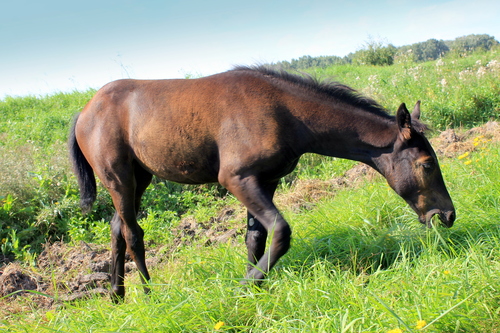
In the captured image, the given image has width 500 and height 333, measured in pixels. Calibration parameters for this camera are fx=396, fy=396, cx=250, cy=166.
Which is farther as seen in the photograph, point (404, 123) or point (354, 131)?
point (354, 131)

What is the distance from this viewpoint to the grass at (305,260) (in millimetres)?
2406

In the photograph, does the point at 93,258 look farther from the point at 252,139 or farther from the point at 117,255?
the point at 252,139

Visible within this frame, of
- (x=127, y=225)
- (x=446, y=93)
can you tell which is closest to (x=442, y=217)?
(x=127, y=225)

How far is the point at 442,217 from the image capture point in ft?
10.8

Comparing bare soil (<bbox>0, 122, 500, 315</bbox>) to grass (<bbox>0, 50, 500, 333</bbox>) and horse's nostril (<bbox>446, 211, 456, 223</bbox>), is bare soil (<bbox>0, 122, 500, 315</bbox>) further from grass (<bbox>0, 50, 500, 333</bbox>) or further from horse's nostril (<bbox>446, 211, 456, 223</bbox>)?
horse's nostril (<bbox>446, 211, 456, 223</bbox>)

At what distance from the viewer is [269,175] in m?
→ 3.27

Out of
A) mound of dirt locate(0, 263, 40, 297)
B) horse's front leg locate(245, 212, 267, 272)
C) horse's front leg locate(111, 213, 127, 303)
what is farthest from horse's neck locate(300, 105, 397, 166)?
mound of dirt locate(0, 263, 40, 297)

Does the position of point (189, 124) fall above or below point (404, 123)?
above

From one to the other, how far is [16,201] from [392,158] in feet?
17.2

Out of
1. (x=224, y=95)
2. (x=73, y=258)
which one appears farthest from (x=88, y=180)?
(x=224, y=95)

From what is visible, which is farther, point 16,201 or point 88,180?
point 16,201

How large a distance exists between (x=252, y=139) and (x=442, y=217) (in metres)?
1.71

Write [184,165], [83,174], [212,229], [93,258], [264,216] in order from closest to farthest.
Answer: [264,216] < [184,165] < [83,174] < [93,258] < [212,229]

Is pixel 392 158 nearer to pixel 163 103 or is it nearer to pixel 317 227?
pixel 317 227
